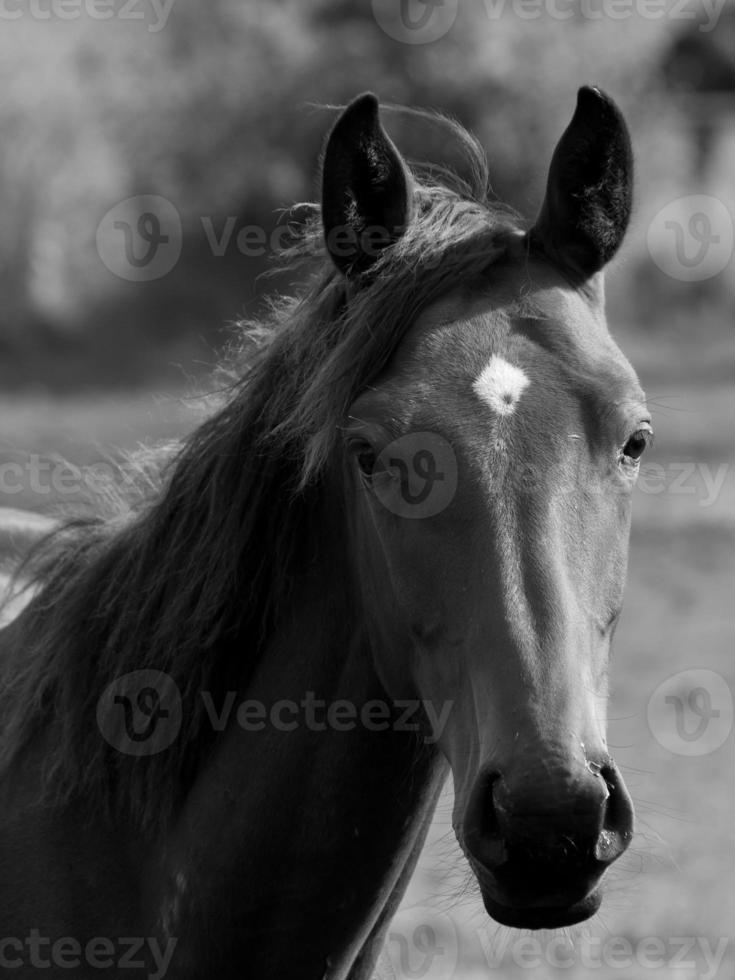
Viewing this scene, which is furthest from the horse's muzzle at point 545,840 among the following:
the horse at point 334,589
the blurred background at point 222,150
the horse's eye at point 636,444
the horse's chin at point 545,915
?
the blurred background at point 222,150

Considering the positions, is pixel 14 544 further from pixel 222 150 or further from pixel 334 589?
pixel 222 150

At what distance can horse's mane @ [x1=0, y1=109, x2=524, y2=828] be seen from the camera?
7.74ft

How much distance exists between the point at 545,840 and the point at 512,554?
0.45m

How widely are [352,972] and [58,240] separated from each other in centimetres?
2191

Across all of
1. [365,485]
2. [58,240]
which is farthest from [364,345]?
[58,240]

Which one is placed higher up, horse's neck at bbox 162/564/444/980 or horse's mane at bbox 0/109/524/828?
horse's mane at bbox 0/109/524/828

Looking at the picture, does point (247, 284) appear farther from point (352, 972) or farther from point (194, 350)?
point (352, 972)

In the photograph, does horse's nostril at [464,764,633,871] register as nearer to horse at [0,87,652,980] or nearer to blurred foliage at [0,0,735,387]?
horse at [0,87,652,980]

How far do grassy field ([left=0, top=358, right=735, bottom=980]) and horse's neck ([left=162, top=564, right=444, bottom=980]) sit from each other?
18 cm

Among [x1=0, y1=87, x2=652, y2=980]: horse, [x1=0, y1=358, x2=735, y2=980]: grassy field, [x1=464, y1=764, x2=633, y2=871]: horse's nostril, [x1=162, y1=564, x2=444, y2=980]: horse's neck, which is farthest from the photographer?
[x1=0, y1=358, x2=735, y2=980]: grassy field

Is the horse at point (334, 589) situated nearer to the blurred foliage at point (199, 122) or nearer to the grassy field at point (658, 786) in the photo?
the grassy field at point (658, 786)

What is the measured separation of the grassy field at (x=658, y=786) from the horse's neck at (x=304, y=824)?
18cm

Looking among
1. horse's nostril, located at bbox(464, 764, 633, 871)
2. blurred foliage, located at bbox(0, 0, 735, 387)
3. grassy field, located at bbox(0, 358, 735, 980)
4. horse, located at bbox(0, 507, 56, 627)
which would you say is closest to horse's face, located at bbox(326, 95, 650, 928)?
horse's nostril, located at bbox(464, 764, 633, 871)

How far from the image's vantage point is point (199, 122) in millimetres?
23547
